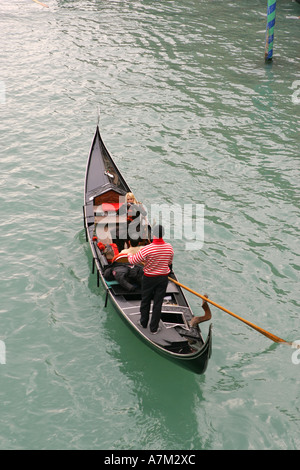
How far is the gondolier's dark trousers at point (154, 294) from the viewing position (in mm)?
6164

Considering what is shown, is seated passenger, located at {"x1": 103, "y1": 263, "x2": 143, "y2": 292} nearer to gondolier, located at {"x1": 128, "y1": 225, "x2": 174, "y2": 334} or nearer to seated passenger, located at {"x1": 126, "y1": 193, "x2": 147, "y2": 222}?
gondolier, located at {"x1": 128, "y1": 225, "x2": 174, "y2": 334}

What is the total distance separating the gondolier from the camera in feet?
19.8

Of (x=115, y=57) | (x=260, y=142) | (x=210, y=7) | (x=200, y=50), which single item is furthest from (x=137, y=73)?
(x=210, y=7)

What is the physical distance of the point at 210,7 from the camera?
64.1 ft

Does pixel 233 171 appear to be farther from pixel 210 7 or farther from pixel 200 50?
pixel 210 7

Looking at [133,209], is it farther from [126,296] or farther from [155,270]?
[155,270]

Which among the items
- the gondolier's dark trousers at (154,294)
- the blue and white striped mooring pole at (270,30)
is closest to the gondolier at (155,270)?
the gondolier's dark trousers at (154,294)

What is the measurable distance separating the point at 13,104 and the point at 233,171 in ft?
18.5

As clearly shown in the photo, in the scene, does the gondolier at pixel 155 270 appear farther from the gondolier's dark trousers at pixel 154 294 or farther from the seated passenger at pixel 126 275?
the seated passenger at pixel 126 275

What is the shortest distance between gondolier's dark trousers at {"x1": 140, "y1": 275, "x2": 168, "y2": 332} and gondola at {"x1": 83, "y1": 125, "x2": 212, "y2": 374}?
0.62ft

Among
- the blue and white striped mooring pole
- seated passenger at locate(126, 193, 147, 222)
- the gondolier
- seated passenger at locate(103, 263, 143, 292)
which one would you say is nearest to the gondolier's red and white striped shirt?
the gondolier

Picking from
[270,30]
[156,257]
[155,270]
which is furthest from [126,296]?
[270,30]

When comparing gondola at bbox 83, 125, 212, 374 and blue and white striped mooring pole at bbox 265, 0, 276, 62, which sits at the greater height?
blue and white striped mooring pole at bbox 265, 0, 276, 62

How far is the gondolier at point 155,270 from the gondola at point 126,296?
229mm
